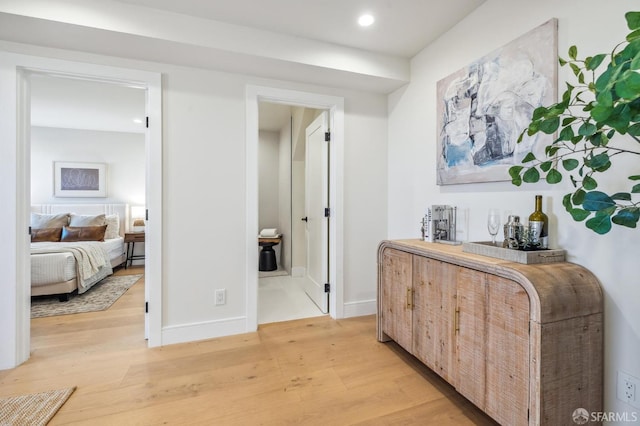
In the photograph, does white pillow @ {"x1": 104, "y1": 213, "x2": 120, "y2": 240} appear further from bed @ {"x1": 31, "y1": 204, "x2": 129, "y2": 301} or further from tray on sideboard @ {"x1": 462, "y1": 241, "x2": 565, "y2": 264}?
tray on sideboard @ {"x1": 462, "y1": 241, "x2": 565, "y2": 264}

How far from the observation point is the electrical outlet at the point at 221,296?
242cm

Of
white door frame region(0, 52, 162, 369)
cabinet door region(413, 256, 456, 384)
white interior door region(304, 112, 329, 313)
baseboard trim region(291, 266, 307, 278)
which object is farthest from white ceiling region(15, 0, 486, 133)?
baseboard trim region(291, 266, 307, 278)

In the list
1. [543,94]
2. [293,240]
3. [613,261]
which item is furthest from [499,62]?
[293,240]

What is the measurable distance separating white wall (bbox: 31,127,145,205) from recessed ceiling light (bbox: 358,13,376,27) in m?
4.84

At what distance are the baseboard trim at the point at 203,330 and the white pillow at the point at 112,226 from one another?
331 centimetres

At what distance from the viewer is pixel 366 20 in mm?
2066

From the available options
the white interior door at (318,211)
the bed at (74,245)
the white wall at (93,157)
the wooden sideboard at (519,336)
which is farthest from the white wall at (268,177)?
the wooden sideboard at (519,336)

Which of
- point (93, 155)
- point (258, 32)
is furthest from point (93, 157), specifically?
point (258, 32)

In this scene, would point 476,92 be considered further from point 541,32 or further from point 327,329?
point 327,329

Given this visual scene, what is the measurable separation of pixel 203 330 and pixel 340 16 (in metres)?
2.67

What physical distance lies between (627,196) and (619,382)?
889 millimetres

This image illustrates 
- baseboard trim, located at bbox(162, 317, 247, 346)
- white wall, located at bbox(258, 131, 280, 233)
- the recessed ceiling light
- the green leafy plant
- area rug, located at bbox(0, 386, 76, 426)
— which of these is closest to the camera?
the green leafy plant

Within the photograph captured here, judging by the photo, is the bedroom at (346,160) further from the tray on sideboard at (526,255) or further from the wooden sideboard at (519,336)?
the wooden sideboard at (519,336)

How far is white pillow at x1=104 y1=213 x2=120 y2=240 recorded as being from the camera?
15.4 ft
